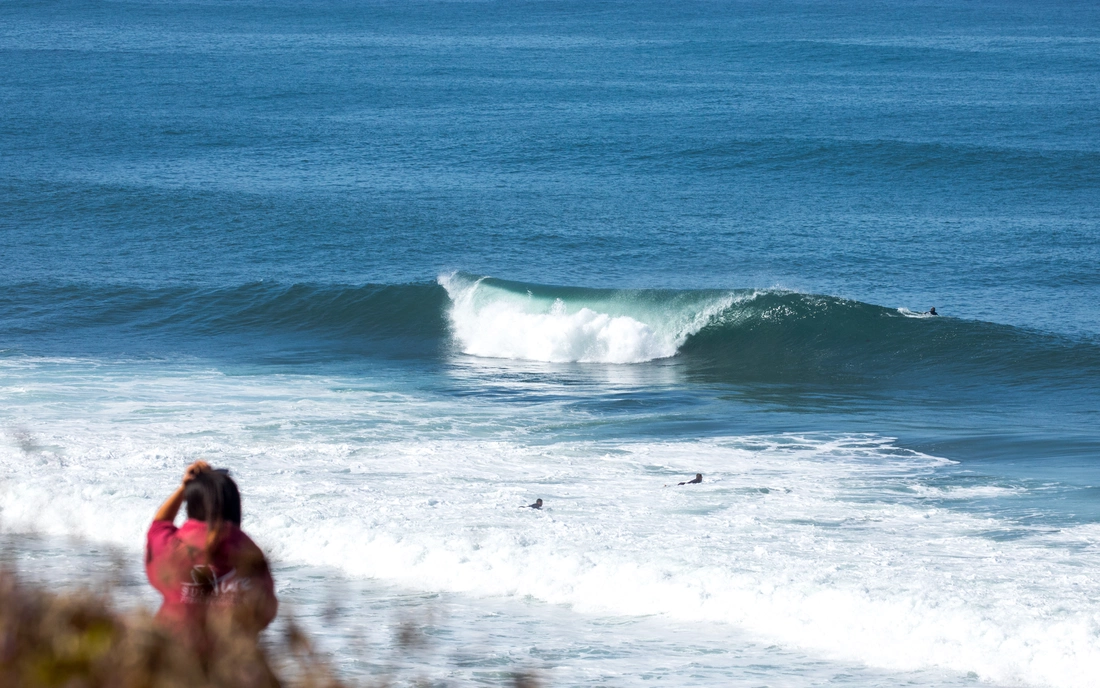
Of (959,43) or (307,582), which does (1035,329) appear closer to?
(307,582)

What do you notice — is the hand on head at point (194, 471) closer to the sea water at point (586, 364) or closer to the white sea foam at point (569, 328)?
the sea water at point (586, 364)

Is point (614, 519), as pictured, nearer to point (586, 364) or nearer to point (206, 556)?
point (206, 556)

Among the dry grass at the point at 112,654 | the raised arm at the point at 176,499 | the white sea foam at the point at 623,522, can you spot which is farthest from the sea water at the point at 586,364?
the raised arm at the point at 176,499

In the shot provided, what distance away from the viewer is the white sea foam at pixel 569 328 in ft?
60.1

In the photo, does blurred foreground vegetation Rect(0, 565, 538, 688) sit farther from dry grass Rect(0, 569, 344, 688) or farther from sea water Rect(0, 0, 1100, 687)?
sea water Rect(0, 0, 1100, 687)

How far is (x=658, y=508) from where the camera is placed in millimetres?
9492

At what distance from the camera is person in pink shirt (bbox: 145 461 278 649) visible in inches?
134

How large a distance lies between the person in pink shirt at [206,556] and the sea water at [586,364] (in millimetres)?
399

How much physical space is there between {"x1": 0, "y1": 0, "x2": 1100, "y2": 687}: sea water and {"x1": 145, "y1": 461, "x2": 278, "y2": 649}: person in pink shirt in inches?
15.7

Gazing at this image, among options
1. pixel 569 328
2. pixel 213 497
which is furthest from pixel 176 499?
pixel 569 328

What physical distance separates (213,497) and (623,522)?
5891 mm

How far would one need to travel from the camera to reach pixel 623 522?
29.9 feet

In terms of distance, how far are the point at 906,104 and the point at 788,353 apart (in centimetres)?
2893

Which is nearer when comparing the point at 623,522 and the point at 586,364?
the point at 623,522
